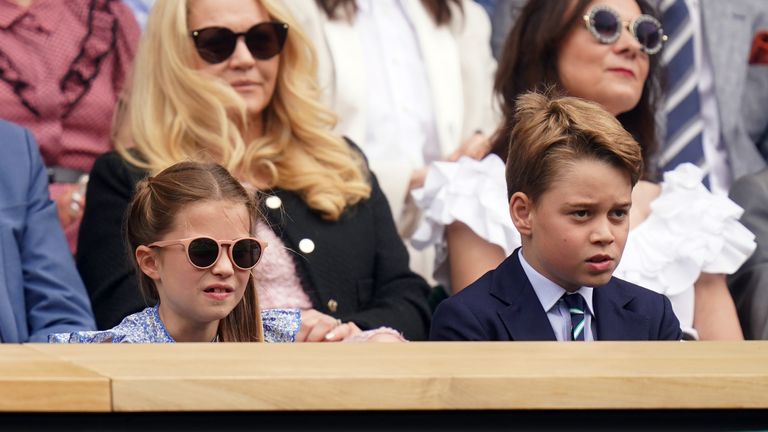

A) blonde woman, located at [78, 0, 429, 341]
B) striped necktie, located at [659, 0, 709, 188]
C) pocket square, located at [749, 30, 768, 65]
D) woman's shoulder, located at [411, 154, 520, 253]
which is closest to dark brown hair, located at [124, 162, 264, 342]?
blonde woman, located at [78, 0, 429, 341]

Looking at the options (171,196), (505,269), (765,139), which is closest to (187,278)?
(171,196)

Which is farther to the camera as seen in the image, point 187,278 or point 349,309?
point 349,309

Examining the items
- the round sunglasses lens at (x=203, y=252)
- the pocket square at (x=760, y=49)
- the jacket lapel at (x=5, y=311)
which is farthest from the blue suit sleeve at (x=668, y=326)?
the pocket square at (x=760, y=49)

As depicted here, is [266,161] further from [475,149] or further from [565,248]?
[565,248]

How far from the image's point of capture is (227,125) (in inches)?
151

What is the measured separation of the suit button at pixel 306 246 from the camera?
3.78m

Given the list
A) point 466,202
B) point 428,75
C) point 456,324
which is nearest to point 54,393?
point 456,324

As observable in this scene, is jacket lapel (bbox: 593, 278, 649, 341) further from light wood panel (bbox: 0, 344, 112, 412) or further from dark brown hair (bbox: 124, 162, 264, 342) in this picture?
light wood panel (bbox: 0, 344, 112, 412)

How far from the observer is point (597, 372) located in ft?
6.70

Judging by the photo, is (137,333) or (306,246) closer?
(137,333)

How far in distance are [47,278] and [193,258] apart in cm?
90

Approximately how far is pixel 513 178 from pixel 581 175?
0.67 feet

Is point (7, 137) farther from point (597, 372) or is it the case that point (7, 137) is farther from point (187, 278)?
point (597, 372)

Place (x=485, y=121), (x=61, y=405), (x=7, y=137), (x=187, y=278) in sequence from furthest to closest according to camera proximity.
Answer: (x=485, y=121) → (x=7, y=137) → (x=187, y=278) → (x=61, y=405)
